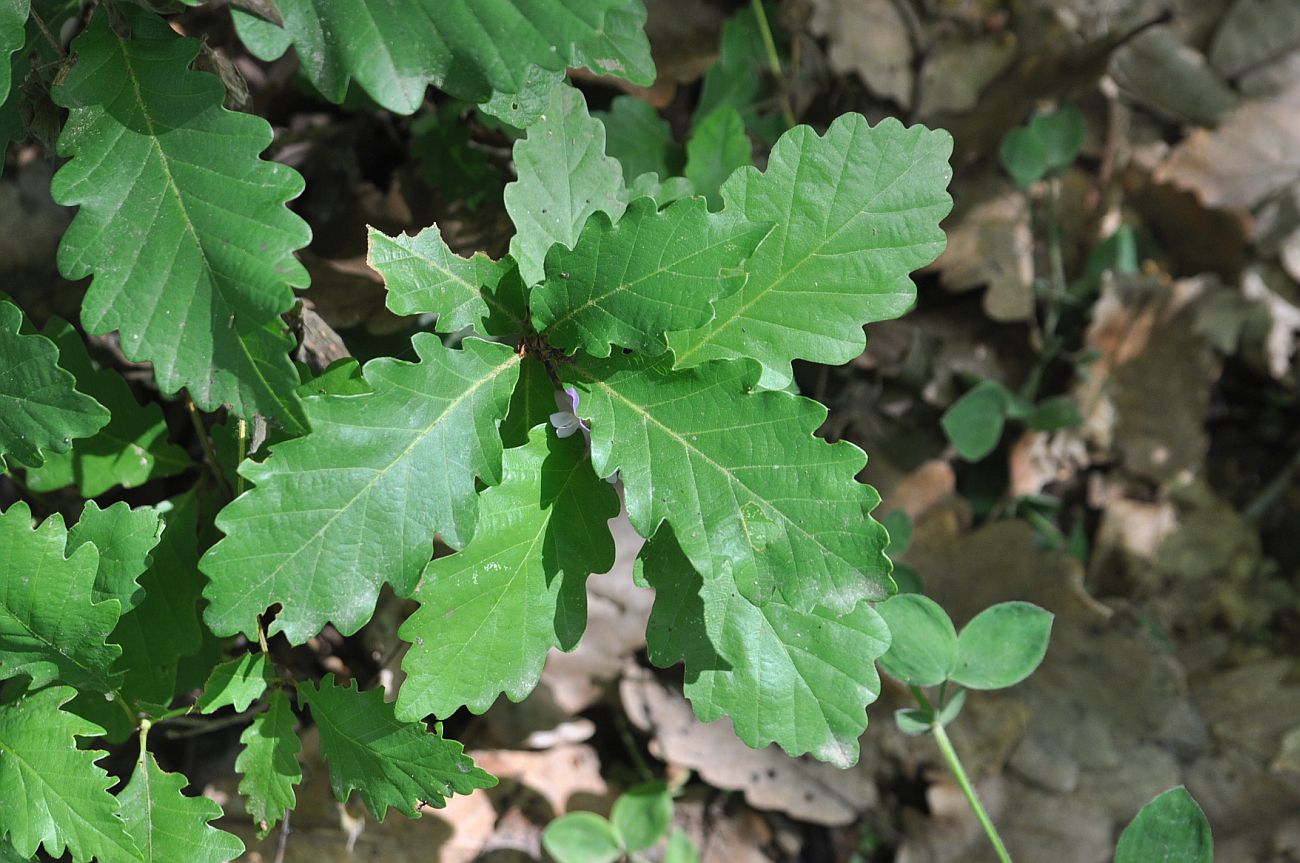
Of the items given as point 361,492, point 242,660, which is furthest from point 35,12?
Result: point 242,660

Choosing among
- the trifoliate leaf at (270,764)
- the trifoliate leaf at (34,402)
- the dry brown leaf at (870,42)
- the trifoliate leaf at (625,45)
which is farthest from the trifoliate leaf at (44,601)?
the dry brown leaf at (870,42)

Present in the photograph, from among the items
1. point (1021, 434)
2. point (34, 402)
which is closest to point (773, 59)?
point (1021, 434)

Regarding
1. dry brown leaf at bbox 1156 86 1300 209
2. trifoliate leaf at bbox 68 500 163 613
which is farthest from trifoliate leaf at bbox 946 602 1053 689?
dry brown leaf at bbox 1156 86 1300 209

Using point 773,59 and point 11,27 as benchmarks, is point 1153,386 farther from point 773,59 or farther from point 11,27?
point 11,27

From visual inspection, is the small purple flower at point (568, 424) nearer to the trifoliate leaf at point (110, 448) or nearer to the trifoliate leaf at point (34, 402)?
the trifoliate leaf at point (34, 402)

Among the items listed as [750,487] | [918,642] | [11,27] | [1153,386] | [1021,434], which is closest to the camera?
[11,27]

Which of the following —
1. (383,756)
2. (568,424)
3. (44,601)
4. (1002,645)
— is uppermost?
(568,424)
